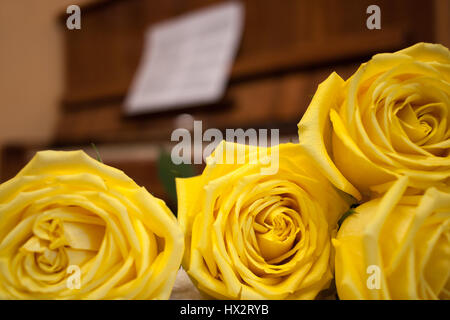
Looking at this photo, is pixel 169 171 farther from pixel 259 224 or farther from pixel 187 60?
pixel 187 60

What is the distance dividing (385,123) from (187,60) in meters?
1.76

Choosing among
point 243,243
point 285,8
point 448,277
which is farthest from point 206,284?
point 285,8

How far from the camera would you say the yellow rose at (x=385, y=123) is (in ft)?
0.73

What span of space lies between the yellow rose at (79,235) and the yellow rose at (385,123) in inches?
4.4

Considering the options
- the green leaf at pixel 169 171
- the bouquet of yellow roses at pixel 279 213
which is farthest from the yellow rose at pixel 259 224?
the green leaf at pixel 169 171

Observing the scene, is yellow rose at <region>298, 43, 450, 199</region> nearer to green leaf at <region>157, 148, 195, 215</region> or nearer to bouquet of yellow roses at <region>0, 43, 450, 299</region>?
bouquet of yellow roses at <region>0, 43, 450, 299</region>

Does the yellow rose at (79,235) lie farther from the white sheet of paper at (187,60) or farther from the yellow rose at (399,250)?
the white sheet of paper at (187,60)

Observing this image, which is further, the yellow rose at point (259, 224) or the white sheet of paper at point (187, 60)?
the white sheet of paper at point (187, 60)

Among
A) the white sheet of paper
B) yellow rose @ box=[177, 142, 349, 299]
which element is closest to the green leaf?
yellow rose @ box=[177, 142, 349, 299]

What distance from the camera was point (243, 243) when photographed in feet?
0.76

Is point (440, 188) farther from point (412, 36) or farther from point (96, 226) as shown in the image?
point (412, 36)

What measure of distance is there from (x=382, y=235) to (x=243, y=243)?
0.27 feet

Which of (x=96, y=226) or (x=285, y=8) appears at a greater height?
(x=285, y=8)

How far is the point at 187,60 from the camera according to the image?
1.89m
